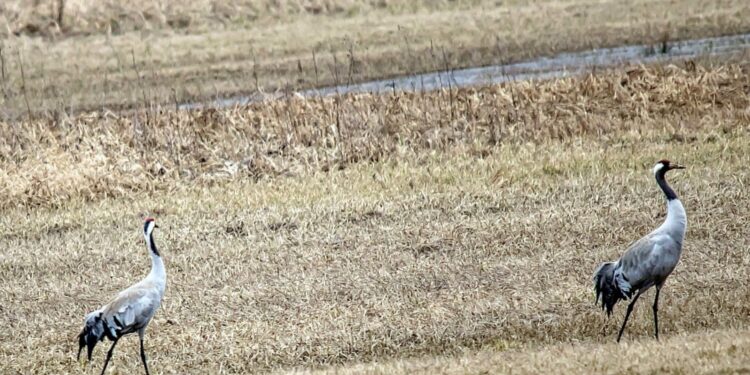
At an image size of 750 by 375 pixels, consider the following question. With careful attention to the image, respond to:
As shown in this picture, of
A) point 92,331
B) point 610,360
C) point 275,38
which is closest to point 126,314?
point 92,331

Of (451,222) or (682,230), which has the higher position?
(682,230)

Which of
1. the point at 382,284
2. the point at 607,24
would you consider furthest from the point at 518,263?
the point at 607,24

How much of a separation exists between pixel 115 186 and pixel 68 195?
67 cm

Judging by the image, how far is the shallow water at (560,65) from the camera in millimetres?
23250

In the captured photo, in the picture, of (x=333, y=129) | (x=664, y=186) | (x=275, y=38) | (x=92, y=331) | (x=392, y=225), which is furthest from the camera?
(x=275, y=38)

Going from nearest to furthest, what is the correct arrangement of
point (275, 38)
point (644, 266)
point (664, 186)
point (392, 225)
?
1. point (644, 266)
2. point (664, 186)
3. point (392, 225)
4. point (275, 38)

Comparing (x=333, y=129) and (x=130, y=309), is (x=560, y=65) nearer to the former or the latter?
(x=333, y=129)

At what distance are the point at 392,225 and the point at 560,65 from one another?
12.0 m

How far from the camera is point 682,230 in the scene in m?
9.66

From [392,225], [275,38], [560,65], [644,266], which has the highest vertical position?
[644,266]

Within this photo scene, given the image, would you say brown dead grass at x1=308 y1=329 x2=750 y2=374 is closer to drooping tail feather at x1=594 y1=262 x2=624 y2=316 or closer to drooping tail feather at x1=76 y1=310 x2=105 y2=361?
drooping tail feather at x1=594 y1=262 x2=624 y2=316

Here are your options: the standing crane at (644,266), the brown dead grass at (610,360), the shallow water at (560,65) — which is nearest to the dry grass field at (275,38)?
the shallow water at (560,65)

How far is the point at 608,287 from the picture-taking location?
9.57 metres

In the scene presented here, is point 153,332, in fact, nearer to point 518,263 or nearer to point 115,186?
point 518,263
